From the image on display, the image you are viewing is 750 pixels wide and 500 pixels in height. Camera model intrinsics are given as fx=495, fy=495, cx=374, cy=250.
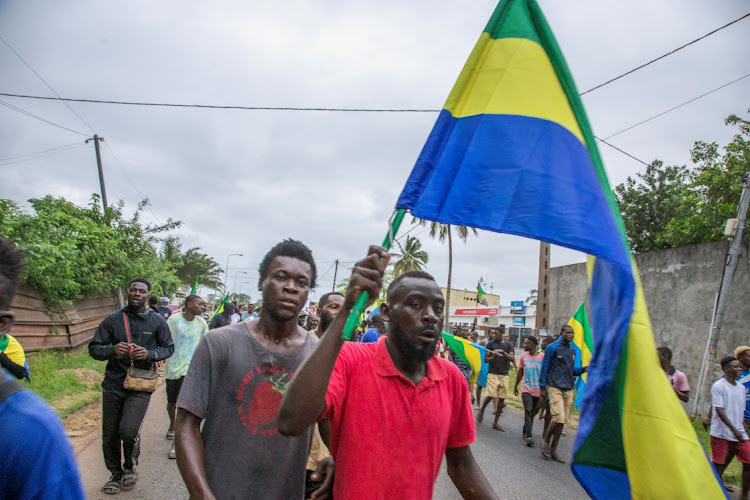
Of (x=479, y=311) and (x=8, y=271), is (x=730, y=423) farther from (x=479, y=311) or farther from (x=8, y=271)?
(x=479, y=311)

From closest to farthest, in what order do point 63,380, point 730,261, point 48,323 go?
point 63,380 < point 730,261 < point 48,323

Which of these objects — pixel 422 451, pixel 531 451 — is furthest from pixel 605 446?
pixel 531 451

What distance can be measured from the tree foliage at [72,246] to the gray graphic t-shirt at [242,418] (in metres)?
3.55

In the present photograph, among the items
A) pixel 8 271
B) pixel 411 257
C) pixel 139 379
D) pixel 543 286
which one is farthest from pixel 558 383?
pixel 411 257

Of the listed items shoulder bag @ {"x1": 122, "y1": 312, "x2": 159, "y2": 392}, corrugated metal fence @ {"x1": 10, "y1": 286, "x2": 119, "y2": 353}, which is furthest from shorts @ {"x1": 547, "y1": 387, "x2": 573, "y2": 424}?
corrugated metal fence @ {"x1": 10, "y1": 286, "x2": 119, "y2": 353}

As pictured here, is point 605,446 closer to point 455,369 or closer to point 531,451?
point 455,369

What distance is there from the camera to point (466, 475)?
2221mm

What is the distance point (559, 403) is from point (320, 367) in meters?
7.12

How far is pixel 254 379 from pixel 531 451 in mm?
6892

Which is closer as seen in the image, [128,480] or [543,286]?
[128,480]

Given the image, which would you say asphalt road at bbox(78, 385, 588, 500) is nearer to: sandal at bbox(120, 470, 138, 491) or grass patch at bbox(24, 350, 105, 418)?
sandal at bbox(120, 470, 138, 491)

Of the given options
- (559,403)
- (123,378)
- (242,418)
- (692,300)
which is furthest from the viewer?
(692,300)

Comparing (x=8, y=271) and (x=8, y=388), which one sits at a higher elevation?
(x=8, y=271)

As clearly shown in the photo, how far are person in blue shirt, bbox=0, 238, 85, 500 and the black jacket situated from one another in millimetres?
3956
